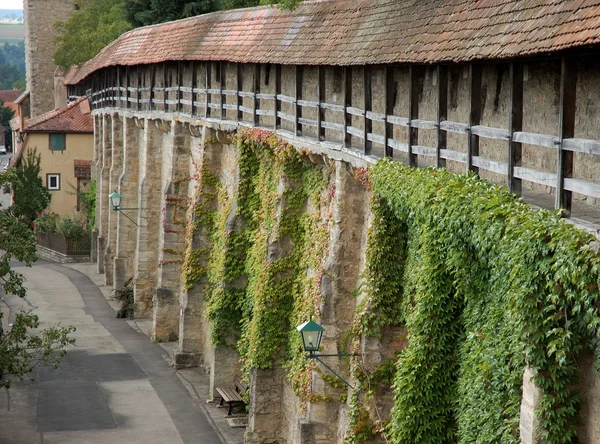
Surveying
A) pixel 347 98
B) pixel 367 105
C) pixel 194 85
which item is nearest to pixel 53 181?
pixel 194 85

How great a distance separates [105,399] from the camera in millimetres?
23891

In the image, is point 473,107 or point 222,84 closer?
point 473,107

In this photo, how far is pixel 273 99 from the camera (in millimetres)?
21672

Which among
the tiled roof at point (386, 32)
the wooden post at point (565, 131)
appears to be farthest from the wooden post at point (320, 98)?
the wooden post at point (565, 131)

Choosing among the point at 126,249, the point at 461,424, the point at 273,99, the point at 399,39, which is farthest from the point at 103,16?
the point at 461,424

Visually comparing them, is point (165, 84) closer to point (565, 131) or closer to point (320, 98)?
point (320, 98)

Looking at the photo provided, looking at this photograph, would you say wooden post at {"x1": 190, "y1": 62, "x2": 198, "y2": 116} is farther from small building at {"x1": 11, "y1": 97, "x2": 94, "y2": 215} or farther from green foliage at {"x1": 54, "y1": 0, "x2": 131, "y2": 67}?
green foliage at {"x1": 54, "y1": 0, "x2": 131, "y2": 67}

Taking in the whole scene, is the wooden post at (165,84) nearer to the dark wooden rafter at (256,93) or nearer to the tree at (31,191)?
the dark wooden rafter at (256,93)

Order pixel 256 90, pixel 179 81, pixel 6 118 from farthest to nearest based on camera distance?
pixel 6 118 < pixel 179 81 < pixel 256 90

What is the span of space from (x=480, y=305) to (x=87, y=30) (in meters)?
48.6

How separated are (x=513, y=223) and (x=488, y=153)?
12.8ft

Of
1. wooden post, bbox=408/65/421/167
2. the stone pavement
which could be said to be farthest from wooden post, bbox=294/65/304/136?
the stone pavement

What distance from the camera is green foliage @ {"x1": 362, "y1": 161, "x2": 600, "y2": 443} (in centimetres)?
895

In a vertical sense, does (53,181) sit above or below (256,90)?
below
